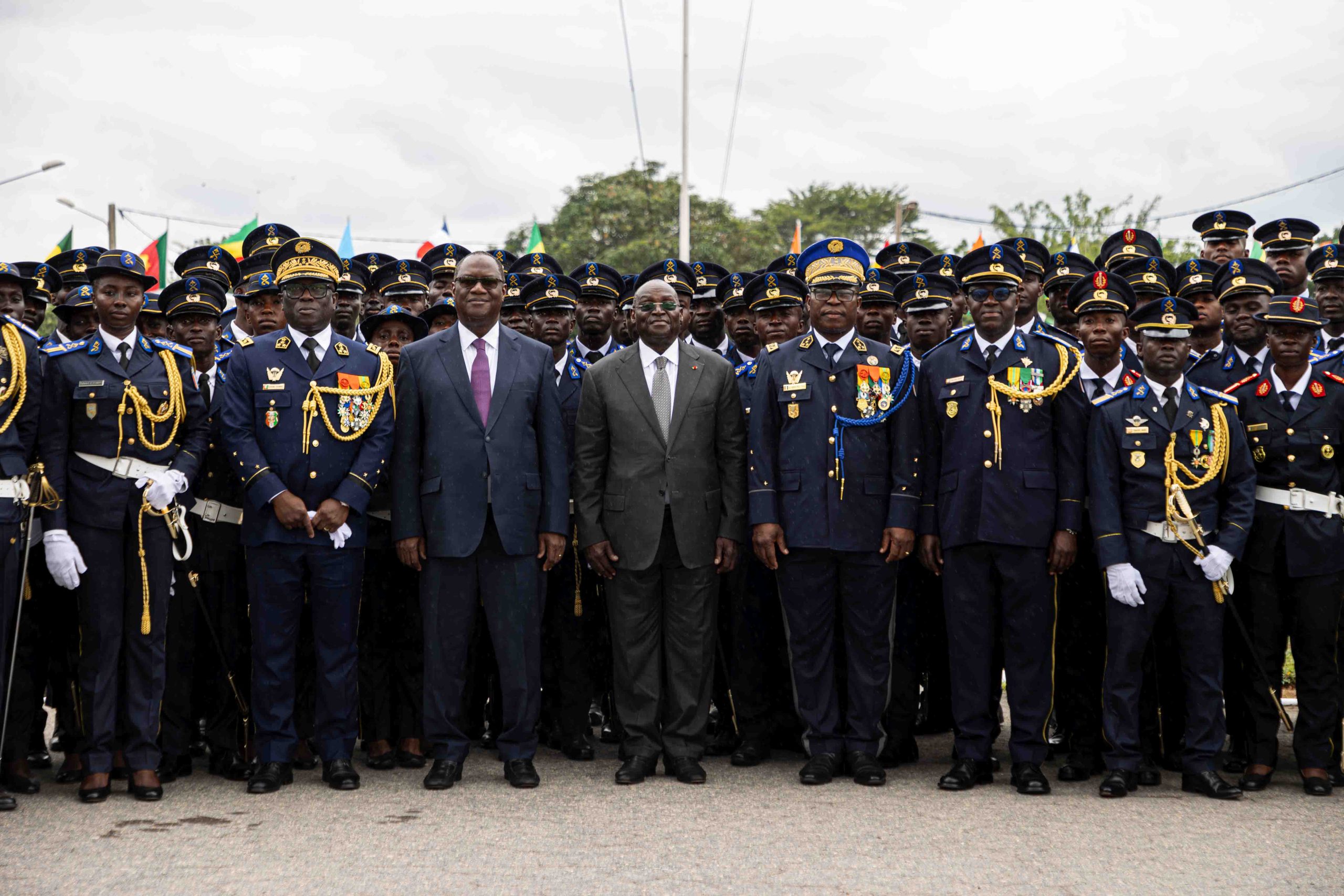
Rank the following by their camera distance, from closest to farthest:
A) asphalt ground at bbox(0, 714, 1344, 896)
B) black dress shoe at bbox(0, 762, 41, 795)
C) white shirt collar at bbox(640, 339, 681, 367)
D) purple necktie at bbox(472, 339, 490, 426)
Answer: asphalt ground at bbox(0, 714, 1344, 896) → black dress shoe at bbox(0, 762, 41, 795) → purple necktie at bbox(472, 339, 490, 426) → white shirt collar at bbox(640, 339, 681, 367)

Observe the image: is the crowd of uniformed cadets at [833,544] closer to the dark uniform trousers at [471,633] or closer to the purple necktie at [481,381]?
the dark uniform trousers at [471,633]

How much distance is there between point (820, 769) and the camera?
6.38 meters

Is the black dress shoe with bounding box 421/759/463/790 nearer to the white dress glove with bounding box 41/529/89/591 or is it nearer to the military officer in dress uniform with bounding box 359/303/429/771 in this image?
the military officer in dress uniform with bounding box 359/303/429/771

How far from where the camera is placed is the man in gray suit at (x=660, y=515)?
648 centimetres

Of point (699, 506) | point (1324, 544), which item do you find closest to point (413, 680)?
point (699, 506)

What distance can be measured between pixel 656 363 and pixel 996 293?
5.77 ft

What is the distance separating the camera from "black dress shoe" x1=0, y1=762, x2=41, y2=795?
609 centimetres

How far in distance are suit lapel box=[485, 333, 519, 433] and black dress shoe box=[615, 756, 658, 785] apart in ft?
5.92

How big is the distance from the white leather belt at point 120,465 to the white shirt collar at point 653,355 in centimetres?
243

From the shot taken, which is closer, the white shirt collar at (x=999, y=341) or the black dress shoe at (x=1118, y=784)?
the black dress shoe at (x=1118, y=784)

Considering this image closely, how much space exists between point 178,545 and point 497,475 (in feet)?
5.40

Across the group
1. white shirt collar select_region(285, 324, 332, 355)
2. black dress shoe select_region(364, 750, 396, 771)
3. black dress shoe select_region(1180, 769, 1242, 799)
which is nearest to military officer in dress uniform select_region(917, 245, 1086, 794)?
black dress shoe select_region(1180, 769, 1242, 799)

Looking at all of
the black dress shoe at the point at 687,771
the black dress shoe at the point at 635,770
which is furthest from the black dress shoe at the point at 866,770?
the black dress shoe at the point at 635,770

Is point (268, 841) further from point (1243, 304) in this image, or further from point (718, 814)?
point (1243, 304)
